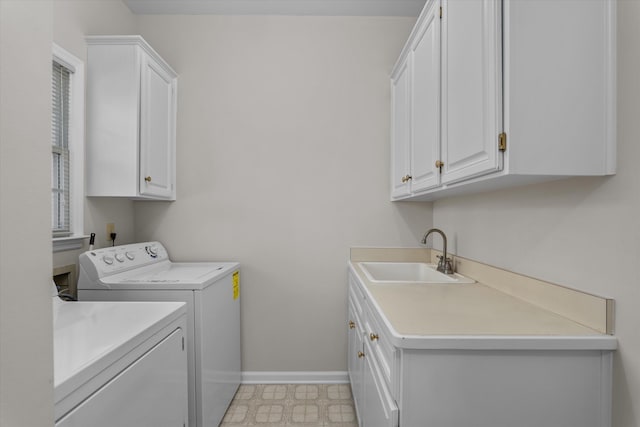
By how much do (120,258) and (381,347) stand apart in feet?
5.35

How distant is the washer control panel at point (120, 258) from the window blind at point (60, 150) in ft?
0.77

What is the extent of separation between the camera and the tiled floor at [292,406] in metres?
2.14

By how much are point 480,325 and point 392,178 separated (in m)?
1.59

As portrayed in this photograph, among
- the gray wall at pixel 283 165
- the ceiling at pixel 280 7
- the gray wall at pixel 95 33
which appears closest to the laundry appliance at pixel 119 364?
the gray wall at pixel 95 33

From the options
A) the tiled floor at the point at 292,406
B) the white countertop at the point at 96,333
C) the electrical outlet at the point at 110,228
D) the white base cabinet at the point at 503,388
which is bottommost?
the tiled floor at the point at 292,406

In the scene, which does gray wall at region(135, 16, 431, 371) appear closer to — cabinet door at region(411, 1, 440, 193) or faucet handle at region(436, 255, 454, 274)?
faucet handle at region(436, 255, 454, 274)

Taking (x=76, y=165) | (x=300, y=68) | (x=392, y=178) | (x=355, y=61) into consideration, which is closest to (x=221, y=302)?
(x=76, y=165)

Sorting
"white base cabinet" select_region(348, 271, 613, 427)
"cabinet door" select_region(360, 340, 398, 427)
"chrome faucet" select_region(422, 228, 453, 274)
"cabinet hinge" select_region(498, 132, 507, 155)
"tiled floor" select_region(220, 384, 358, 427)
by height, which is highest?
"cabinet hinge" select_region(498, 132, 507, 155)

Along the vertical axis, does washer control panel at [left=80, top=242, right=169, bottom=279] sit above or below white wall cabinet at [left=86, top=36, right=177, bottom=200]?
below

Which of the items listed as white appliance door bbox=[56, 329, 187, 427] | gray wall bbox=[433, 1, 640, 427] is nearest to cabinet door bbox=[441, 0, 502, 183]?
gray wall bbox=[433, 1, 640, 427]

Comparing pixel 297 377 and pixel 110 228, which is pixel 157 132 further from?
pixel 297 377

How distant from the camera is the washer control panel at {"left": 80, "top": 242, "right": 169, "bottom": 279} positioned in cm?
187

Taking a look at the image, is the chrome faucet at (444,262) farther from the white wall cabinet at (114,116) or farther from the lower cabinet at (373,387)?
the white wall cabinet at (114,116)

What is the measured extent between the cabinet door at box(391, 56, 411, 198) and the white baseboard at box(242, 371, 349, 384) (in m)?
Answer: 1.41
